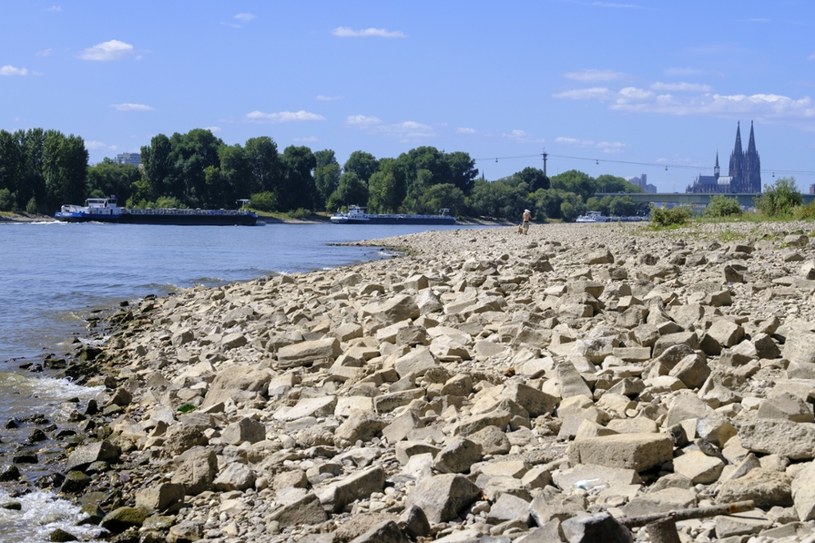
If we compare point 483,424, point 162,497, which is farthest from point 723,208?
point 162,497

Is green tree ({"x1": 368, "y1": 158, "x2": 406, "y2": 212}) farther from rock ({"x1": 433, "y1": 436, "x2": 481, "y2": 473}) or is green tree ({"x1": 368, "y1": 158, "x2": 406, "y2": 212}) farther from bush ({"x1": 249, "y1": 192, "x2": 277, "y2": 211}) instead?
rock ({"x1": 433, "y1": 436, "x2": 481, "y2": 473})

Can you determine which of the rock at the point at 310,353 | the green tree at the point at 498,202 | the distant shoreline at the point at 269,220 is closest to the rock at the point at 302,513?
the rock at the point at 310,353

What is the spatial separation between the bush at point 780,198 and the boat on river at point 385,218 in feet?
280

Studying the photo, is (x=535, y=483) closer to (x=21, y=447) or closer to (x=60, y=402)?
(x=21, y=447)

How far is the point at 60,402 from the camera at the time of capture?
11234mm

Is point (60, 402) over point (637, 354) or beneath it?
beneath

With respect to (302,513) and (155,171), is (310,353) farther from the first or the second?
(155,171)

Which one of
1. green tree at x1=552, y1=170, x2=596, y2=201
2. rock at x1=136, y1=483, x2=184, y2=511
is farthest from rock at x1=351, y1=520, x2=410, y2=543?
green tree at x1=552, y1=170, x2=596, y2=201

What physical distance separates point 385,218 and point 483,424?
124m

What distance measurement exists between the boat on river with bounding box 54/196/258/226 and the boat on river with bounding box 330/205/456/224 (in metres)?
12.5

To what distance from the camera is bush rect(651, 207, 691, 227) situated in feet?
132

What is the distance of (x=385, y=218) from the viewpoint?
429 feet

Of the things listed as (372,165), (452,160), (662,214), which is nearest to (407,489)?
(662,214)

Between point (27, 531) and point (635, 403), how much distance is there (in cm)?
439
